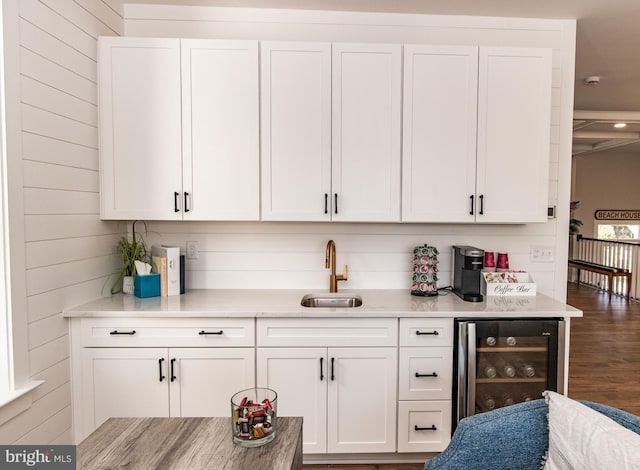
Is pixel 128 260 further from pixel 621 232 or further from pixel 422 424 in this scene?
pixel 621 232

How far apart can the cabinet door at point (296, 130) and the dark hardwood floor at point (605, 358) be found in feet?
4.98

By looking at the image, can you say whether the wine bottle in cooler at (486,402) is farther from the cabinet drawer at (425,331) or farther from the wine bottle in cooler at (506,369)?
the cabinet drawer at (425,331)

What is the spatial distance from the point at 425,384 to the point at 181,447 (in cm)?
145

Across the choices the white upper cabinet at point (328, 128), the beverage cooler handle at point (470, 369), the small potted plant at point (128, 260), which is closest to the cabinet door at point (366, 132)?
the white upper cabinet at point (328, 128)

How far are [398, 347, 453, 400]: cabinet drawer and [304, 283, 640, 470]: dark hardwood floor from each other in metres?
0.48

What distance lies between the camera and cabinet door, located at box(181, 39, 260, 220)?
2428 millimetres

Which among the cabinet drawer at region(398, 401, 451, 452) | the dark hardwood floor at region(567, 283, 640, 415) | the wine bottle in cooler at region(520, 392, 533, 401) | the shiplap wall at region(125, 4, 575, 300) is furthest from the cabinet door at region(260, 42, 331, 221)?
the dark hardwood floor at region(567, 283, 640, 415)

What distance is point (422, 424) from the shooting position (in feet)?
7.51

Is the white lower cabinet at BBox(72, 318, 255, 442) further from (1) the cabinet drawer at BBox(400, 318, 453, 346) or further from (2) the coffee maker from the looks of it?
(2) the coffee maker

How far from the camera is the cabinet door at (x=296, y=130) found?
244cm

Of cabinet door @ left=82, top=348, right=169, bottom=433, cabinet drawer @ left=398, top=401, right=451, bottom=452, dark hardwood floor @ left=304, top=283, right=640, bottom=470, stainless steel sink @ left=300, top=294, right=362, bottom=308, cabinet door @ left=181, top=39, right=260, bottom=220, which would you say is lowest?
dark hardwood floor @ left=304, top=283, right=640, bottom=470

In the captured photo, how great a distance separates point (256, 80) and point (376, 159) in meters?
0.84

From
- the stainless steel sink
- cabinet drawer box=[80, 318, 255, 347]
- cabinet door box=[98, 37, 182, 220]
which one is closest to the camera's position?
cabinet drawer box=[80, 318, 255, 347]

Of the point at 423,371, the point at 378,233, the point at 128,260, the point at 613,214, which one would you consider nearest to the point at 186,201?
the point at 128,260
